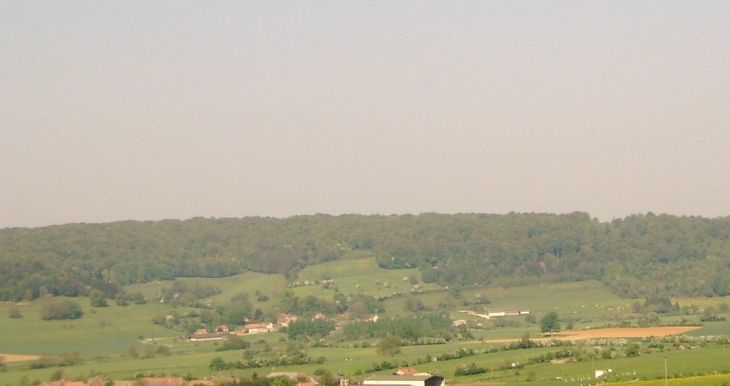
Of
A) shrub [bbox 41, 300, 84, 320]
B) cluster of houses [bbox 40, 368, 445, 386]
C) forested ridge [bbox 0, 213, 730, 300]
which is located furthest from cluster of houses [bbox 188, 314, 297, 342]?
cluster of houses [bbox 40, 368, 445, 386]

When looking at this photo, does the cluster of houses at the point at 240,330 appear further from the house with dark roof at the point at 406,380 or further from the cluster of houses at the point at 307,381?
the house with dark roof at the point at 406,380

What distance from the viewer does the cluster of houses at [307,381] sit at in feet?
198

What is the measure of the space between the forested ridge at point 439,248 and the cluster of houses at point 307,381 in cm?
6077

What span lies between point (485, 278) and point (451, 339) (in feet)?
151

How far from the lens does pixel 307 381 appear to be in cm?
6191

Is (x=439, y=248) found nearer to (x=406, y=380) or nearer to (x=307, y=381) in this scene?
(x=307, y=381)

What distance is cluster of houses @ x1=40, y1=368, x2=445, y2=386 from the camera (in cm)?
6028

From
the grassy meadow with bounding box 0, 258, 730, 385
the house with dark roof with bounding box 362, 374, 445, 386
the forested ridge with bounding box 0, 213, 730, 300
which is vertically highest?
the forested ridge with bounding box 0, 213, 730, 300

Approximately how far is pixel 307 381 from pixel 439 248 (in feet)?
287

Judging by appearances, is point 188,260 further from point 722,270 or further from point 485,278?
point 722,270

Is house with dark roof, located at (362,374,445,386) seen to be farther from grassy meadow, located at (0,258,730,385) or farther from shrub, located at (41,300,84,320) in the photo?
shrub, located at (41,300,84,320)

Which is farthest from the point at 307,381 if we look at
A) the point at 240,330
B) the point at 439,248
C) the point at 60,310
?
the point at 439,248

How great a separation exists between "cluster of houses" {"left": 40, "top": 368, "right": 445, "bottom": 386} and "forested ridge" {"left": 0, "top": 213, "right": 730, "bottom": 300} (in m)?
60.8

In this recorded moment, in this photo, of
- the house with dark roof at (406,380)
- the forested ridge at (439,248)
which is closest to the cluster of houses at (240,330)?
the forested ridge at (439,248)
